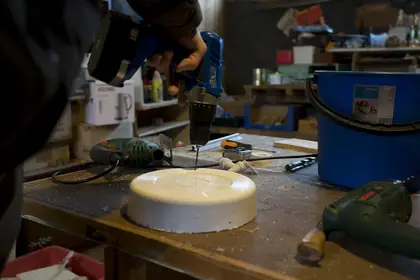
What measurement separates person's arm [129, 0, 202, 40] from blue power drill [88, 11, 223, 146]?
0.05 metres

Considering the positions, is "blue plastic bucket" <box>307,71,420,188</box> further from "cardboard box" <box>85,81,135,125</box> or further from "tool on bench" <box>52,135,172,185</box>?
"cardboard box" <box>85,81,135,125</box>

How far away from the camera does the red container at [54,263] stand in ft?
4.29

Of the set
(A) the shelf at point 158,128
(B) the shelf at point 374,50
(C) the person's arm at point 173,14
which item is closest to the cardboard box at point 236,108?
(A) the shelf at point 158,128

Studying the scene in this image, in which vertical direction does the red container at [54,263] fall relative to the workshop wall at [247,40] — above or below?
below

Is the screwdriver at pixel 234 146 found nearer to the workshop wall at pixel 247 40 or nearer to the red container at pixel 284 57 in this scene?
the red container at pixel 284 57

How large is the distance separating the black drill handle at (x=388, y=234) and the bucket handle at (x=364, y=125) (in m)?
0.30

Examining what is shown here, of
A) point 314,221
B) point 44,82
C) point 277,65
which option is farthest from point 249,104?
point 44,82

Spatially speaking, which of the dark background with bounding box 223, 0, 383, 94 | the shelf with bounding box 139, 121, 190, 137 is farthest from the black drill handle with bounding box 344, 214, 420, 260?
the dark background with bounding box 223, 0, 383, 94

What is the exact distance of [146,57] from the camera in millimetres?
991

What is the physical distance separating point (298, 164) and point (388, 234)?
590 mm

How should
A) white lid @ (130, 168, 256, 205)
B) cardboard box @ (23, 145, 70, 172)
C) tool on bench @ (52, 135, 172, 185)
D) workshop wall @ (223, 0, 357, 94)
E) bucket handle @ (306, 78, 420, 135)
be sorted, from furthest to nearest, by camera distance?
workshop wall @ (223, 0, 357, 94)
cardboard box @ (23, 145, 70, 172)
tool on bench @ (52, 135, 172, 185)
bucket handle @ (306, 78, 420, 135)
white lid @ (130, 168, 256, 205)

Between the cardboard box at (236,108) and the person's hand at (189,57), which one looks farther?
the cardboard box at (236,108)

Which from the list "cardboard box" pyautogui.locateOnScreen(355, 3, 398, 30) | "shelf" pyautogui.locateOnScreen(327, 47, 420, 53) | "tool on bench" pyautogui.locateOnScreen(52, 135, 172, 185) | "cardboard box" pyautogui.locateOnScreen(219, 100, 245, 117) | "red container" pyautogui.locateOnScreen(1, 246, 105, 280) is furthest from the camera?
"cardboard box" pyautogui.locateOnScreen(219, 100, 245, 117)

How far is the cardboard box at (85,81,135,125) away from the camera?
→ 7.11ft
